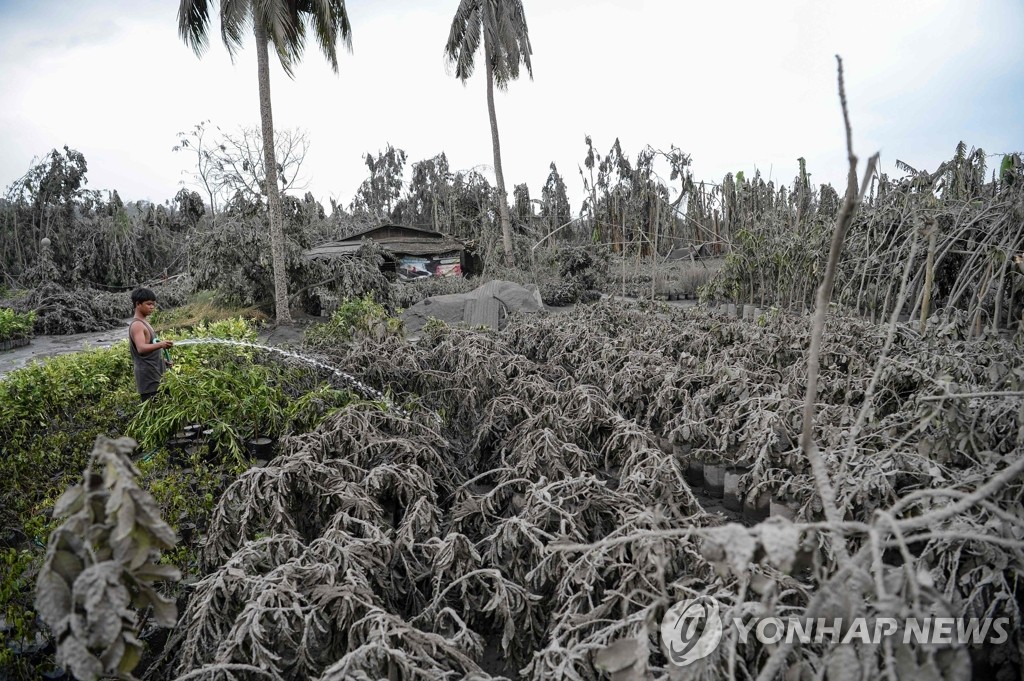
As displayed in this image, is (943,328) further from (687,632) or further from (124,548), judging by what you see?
(124,548)

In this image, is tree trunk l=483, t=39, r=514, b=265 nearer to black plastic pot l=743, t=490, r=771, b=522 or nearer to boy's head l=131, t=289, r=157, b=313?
boy's head l=131, t=289, r=157, b=313

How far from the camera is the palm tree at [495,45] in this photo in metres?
20.0

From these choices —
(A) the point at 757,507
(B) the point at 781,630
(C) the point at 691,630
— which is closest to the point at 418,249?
(A) the point at 757,507

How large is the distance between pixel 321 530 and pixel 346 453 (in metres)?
0.59

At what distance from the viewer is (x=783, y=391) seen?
3.68 m

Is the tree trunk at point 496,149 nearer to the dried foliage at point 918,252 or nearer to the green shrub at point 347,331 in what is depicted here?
the dried foliage at point 918,252

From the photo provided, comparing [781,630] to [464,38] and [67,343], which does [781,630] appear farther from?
[464,38]

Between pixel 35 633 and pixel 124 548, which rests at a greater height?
pixel 124 548

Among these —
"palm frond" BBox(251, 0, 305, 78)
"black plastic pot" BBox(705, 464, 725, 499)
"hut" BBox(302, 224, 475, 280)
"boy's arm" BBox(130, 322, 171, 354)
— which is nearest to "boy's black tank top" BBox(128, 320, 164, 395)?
"boy's arm" BBox(130, 322, 171, 354)

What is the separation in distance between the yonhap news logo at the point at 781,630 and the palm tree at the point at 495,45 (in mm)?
18504

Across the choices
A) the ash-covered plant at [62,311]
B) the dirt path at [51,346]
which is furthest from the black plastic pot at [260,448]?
the ash-covered plant at [62,311]

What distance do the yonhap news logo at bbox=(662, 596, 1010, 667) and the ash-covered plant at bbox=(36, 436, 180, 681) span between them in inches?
43.8

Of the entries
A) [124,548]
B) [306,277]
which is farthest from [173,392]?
[306,277]

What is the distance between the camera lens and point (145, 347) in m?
4.92
